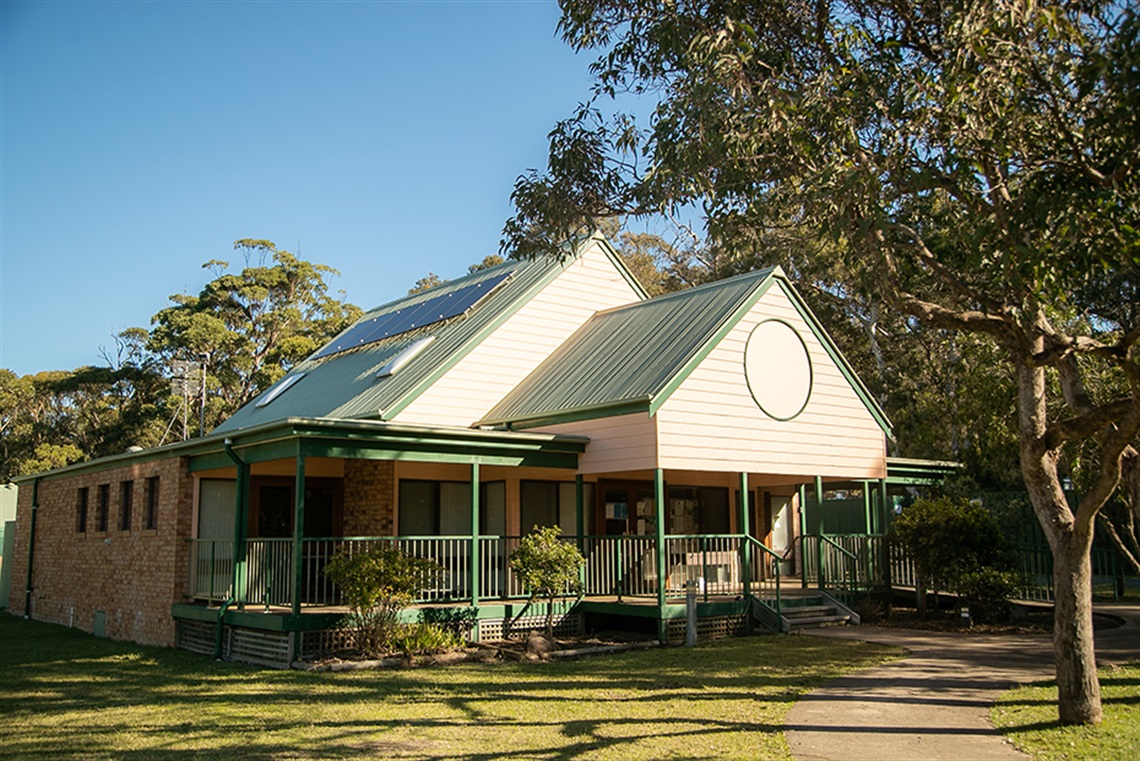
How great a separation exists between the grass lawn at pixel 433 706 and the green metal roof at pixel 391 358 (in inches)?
238

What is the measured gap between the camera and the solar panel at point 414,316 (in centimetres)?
2341

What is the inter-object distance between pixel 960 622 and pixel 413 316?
14210 mm

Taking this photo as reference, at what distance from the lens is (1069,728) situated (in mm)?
9398

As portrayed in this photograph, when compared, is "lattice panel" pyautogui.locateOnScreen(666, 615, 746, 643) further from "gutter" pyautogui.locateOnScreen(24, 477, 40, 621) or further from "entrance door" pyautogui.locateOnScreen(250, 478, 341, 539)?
"gutter" pyautogui.locateOnScreen(24, 477, 40, 621)

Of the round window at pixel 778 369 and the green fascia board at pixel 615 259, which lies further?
the green fascia board at pixel 615 259

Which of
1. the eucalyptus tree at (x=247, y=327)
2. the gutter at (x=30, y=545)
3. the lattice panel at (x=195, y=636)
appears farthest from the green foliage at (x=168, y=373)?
the lattice panel at (x=195, y=636)

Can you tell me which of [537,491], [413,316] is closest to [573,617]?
[537,491]

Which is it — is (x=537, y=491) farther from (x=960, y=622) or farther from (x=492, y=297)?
(x=960, y=622)

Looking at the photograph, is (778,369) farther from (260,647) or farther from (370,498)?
(260,647)

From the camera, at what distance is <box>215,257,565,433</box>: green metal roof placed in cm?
1978

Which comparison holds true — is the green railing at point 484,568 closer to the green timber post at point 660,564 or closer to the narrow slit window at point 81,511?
the green timber post at point 660,564

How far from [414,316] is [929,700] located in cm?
1676

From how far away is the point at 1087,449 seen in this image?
21.1 metres

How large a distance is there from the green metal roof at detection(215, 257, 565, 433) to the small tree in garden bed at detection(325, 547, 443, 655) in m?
4.11
